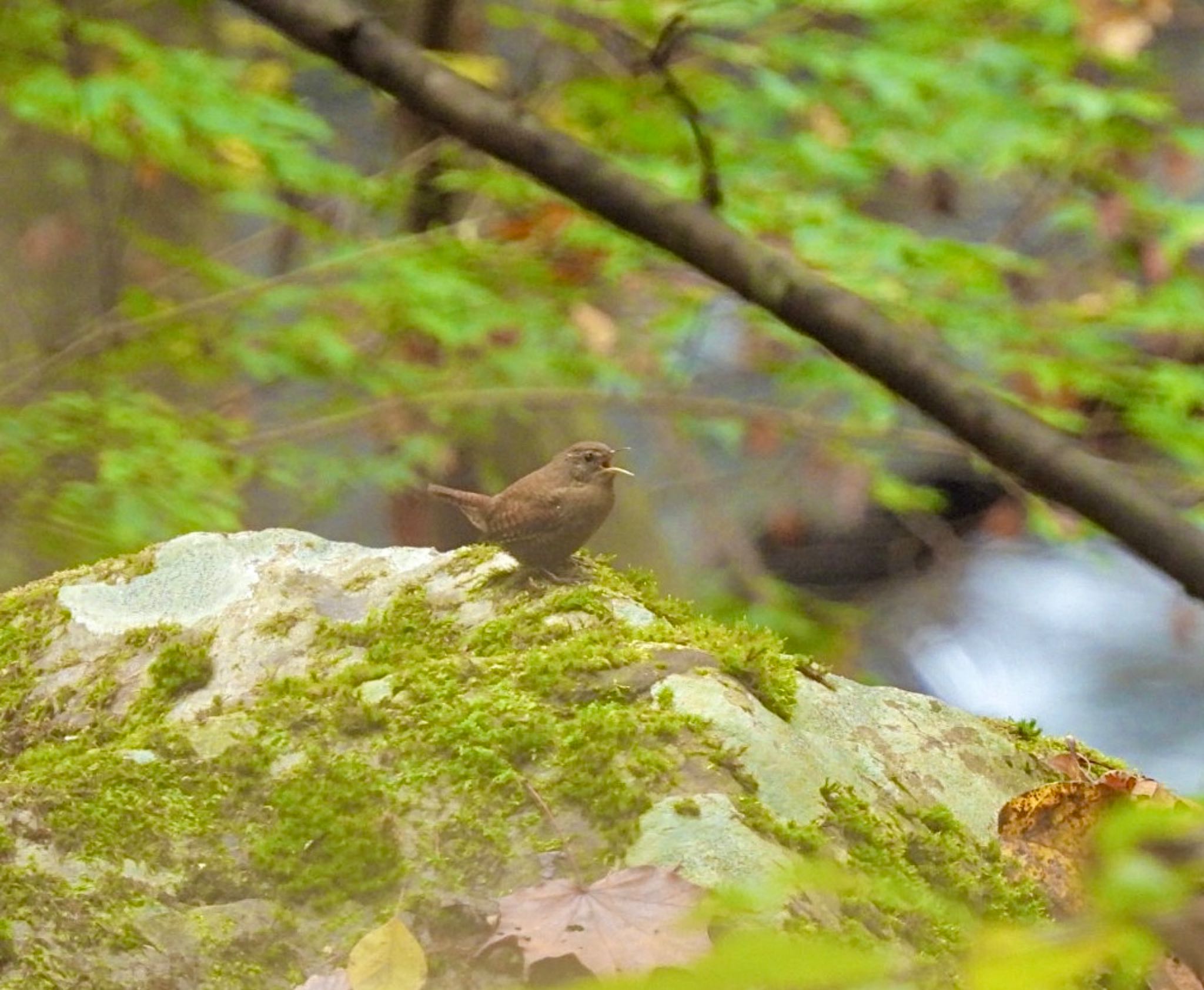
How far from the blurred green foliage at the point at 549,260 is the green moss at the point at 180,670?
4.59ft

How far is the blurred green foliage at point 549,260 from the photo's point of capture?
3777mm

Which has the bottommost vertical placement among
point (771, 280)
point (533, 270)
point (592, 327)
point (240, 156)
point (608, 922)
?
point (592, 327)

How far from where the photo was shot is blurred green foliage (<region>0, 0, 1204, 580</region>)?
3777 mm

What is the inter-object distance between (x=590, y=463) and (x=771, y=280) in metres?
1.50

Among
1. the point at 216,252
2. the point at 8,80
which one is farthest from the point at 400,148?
the point at 8,80

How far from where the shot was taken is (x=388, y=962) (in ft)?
5.16

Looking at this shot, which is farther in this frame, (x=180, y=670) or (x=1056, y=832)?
(x=180, y=670)

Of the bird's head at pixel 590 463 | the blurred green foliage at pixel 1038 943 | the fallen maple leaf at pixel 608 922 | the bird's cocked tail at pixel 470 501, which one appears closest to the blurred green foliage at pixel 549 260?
the bird's head at pixel 590 463

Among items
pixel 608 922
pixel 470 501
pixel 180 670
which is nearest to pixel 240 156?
pixel 470 501

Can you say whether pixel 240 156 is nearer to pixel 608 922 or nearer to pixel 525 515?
pixel 525 515

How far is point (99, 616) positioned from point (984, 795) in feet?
4.72

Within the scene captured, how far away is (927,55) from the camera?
13.3 feet

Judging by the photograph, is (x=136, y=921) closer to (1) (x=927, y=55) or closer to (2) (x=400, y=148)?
(1) (x=927, y=55)

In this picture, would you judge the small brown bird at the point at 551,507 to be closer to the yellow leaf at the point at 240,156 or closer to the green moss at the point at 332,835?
the green moss at the point at 332,835
